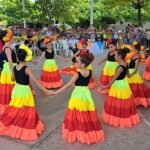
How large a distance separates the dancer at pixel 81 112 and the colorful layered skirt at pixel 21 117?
60cm

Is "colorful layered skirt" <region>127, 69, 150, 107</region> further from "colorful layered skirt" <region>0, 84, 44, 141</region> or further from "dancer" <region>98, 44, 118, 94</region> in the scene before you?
"colorful layered skirt" <region>0, 84, 44, 141</region>

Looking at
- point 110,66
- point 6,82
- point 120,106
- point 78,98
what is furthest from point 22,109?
point 110,66

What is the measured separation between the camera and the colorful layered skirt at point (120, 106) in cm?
688

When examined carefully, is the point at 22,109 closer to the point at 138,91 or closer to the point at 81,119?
the point at 81,119

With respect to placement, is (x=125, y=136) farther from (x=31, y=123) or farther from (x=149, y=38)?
(x=149, y=38)

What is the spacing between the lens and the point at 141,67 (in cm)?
1489

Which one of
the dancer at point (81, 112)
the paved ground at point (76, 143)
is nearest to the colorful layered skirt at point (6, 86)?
the paved ground at point (76, 143)

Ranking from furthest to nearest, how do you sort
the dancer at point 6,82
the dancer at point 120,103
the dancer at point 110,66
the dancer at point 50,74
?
the dancer at point 50,74
the dancer at point 110,66
the dancer at point 6,82
the dancer at point 120,103

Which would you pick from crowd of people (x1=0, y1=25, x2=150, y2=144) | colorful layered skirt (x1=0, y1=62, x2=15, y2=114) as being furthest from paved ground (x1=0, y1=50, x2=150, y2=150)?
colorful layered skirt (x1=0, y1=62, x2=15, y2=114)

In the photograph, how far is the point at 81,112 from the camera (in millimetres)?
5953

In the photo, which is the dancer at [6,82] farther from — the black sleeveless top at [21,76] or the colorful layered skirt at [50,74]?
the colorful layered skirt at [50,74]

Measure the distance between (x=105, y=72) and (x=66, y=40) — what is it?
10.1 meters

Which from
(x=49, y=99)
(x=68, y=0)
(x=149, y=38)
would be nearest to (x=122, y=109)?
(x=49, y=99)

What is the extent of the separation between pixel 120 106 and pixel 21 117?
6.78 feet
